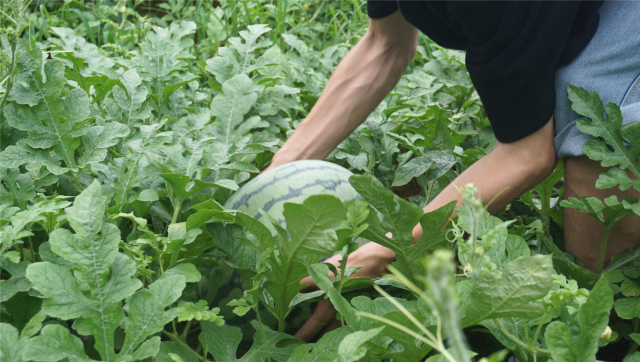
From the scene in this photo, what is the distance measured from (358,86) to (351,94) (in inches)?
2.0

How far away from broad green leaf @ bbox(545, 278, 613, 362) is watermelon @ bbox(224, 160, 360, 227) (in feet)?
2.95

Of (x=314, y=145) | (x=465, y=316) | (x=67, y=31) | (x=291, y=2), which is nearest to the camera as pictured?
(x=465, y=316)

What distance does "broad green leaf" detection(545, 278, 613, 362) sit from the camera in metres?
1.08

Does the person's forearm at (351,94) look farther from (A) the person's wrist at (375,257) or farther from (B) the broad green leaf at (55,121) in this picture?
(B) the broad green leaf at (55,121)

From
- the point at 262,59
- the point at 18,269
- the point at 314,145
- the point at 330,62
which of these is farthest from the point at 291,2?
the point at 18,269

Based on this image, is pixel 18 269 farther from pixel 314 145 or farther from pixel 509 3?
pixel 509 3

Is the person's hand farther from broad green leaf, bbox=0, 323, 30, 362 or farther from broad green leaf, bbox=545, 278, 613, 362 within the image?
broad green leaf, bbox=0, 323, 30, 362

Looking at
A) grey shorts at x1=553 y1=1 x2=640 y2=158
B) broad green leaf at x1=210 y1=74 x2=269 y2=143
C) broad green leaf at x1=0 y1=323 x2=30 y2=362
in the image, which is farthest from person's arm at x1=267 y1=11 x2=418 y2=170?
broad green leaf at x1=0 y1=323 x2=30 y2=362

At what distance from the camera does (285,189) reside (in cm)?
189

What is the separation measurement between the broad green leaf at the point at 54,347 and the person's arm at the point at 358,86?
128 centimetres

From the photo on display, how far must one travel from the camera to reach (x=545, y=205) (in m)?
2.01

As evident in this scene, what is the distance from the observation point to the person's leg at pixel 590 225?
1808 millimetres

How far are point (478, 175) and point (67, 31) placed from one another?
2.01 m

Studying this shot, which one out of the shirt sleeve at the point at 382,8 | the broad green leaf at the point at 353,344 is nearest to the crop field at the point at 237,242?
the broad green leaf at the point at 353,344
